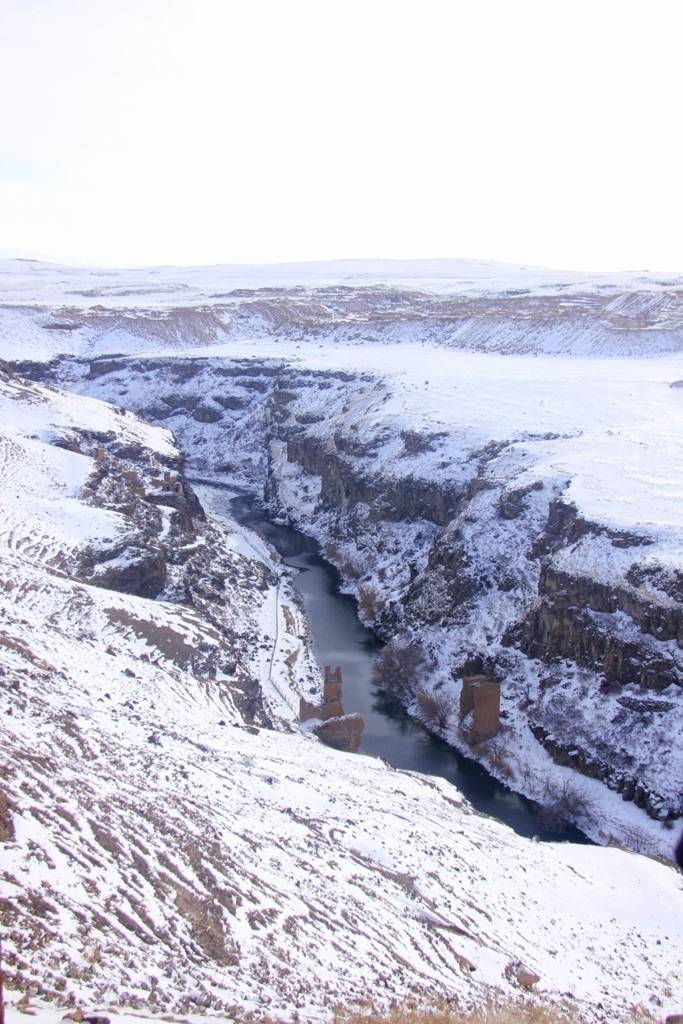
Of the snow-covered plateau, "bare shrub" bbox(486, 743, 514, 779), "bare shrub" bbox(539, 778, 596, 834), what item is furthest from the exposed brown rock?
"bare shrub" bbox(539, 778, 596, 834)

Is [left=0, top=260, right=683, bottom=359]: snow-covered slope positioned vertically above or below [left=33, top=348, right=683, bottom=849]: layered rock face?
above

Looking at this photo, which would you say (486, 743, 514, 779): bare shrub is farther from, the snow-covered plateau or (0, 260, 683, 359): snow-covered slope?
(0, 260, 683, 359): snow-covered slope

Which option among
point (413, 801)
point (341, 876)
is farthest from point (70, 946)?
point (413, 801)

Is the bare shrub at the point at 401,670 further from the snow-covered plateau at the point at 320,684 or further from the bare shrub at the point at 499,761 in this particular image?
the bare shrub at the point at 499,761

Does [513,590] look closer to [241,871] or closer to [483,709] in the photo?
[483,709]

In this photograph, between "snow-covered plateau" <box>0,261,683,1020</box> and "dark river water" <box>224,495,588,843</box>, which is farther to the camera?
"dark river water" <box>224,495,588,843</box>

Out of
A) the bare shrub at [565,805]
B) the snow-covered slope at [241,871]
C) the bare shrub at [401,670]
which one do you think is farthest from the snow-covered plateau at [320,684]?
the bare shrub at [565,805]

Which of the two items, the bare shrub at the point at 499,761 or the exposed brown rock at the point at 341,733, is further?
the bare shrub at the point at 499,761
